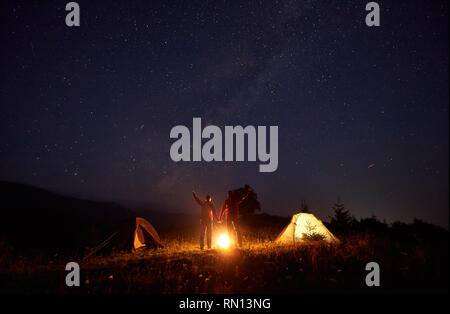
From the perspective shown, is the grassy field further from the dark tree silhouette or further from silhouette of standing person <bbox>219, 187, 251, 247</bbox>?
the dark tree silhouette

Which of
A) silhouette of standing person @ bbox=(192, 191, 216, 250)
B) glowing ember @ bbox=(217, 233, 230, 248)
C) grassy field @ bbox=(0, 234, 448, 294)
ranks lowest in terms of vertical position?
grassy field @ bbox=(0, 234, 448, 294)

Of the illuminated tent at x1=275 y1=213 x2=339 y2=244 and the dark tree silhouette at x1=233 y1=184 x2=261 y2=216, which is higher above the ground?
the dark tree silhouette at x1=233 y1=184 x2=261 y2=216

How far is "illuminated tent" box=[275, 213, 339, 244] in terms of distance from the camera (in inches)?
496

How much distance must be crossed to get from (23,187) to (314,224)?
93116 millimetres

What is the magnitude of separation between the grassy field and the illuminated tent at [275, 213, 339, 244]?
399 centimetres

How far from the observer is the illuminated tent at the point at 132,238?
1230 centimetres

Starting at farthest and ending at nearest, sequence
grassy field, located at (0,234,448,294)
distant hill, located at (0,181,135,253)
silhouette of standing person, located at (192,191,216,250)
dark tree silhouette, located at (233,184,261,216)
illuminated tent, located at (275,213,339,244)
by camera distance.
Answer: dark tree silhouette, located at (233,184,261,216)
distant hill, located at (0,181,135,253)
illuminated tent, located at (275,213,339,244)
silhouette of standing person, located at (192,191,216,250)
grassy field, located at (0,234,448,294)

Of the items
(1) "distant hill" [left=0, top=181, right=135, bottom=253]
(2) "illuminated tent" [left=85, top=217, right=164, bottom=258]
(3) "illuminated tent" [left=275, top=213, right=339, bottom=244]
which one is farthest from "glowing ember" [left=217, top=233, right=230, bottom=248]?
(1) "distant hill" [left=0, top=181, right=135, bottom=253]

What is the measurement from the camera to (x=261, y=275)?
693 cm

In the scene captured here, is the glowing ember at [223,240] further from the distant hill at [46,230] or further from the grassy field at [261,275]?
the distant hill at [46,230]
